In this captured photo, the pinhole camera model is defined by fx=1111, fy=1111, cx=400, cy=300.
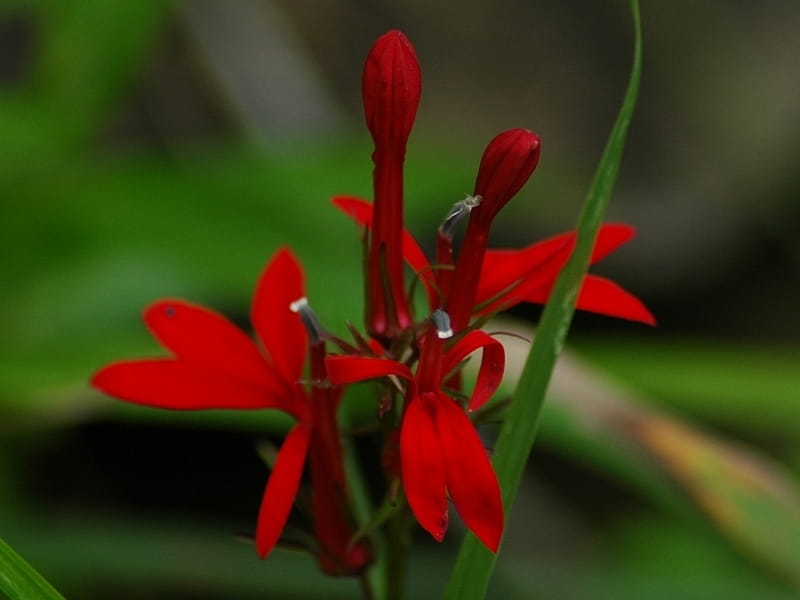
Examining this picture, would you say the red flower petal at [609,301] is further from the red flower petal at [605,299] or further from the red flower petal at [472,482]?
the red flower petal at [472,482]

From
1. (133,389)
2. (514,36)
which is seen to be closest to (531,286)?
(133,389)

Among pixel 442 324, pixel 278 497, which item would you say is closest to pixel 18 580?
pixel 278 497

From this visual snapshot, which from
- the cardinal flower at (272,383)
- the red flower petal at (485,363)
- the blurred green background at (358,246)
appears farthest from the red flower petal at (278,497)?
the blurred green background at (358,246)

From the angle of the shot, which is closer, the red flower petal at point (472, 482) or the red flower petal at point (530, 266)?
the red flower petal at point (472, 482)

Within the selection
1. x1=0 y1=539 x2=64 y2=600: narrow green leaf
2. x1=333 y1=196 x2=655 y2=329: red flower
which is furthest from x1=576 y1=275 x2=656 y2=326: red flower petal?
x1=0 y1=539 x2=64 y2=600: narrow green leaf

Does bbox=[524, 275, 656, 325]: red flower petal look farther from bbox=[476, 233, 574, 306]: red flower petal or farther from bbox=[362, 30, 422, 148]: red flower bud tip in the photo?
bbox=[362, 30, 422, 148]: red flower bud tip
